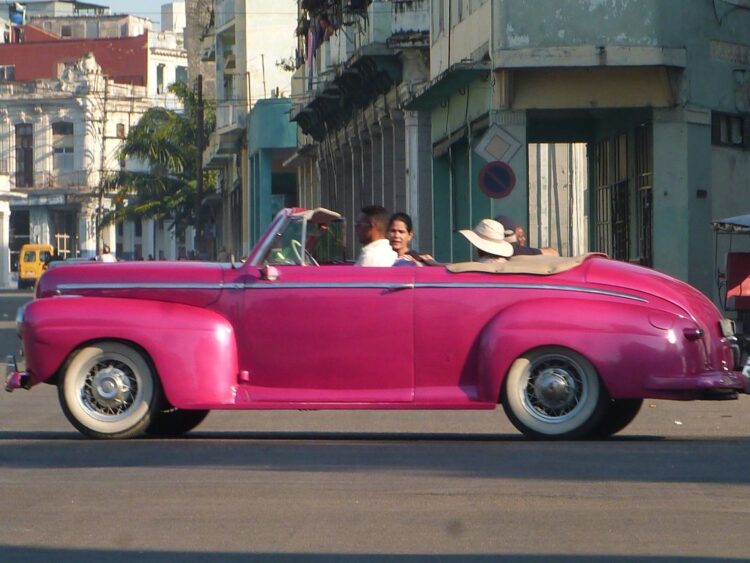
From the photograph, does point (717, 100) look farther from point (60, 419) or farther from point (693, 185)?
point (60, 419)

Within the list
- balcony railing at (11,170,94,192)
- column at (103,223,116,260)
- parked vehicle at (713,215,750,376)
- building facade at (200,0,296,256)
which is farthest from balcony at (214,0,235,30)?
parked vehicle at (713,215,750,376)

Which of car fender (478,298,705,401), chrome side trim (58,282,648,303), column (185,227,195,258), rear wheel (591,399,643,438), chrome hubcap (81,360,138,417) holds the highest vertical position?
column (185,227,195,258)

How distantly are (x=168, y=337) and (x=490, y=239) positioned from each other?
235cm

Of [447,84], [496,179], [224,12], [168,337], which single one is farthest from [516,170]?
[224,12]

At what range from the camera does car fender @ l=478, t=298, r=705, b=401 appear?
10.6 m

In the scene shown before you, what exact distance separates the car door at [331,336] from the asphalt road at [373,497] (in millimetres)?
377

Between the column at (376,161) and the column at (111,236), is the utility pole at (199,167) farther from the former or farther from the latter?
the column at (111,236)

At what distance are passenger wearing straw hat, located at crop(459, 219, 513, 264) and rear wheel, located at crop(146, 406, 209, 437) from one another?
2352mm

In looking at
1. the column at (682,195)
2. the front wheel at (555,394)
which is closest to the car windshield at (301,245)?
the front wheel at (555,394)

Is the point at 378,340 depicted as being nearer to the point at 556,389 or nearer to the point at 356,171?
the point at 556,389

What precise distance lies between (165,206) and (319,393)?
222 feet

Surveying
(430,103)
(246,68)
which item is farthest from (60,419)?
(246,68)

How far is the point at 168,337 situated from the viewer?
35.6ft

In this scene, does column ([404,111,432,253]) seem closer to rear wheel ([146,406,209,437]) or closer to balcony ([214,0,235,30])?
rear wheel ([146,406,209,437])
